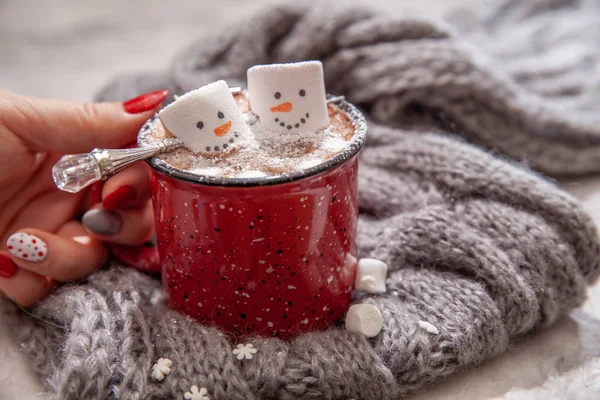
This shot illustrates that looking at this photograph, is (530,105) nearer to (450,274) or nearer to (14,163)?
(450,274)

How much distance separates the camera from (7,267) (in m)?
0.60

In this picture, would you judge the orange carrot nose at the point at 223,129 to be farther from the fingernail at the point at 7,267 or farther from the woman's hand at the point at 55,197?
the fingernail at the point at 7,267

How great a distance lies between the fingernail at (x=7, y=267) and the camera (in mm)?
603

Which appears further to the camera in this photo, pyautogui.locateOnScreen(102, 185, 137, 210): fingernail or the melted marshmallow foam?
pyautogui.locateOnScreen(102, 185, 137, 210): fingernail

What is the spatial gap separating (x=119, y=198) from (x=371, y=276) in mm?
276

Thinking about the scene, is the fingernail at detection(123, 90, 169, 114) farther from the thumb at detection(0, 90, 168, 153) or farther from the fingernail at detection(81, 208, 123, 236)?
the fingernail at detection(81, 208, 123, 236)

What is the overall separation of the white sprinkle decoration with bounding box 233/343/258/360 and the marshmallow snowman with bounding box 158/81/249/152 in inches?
7.0

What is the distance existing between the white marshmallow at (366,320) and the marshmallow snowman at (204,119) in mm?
193

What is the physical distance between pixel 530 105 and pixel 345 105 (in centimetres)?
34

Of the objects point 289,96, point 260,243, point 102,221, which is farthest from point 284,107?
point 102,221

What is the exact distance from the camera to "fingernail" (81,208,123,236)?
64 cm

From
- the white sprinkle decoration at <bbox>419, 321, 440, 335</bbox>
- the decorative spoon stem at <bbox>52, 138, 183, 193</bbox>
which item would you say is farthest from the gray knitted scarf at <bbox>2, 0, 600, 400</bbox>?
the decorative spoon stem at <bbox>52, 138, 183, 193</bbox>

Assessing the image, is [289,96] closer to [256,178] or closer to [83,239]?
[256,178]

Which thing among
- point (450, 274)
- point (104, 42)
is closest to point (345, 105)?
point (450, 274)
